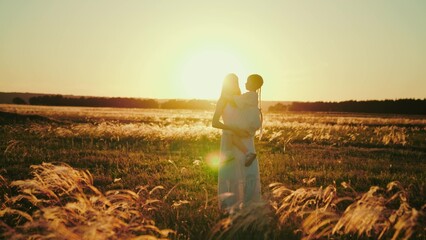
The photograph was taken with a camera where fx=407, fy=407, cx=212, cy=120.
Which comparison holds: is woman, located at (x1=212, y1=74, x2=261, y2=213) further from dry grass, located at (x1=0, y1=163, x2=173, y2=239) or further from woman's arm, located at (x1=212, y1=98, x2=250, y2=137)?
dry grass, located at (x1=0, y1=163, x2=173, y2=239)

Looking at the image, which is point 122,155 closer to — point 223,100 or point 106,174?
point 106,174

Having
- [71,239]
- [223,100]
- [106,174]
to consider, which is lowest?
[106,174]

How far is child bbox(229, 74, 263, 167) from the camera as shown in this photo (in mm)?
6566

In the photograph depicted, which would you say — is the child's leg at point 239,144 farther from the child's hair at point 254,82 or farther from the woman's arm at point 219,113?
the child's hair at point 254,82

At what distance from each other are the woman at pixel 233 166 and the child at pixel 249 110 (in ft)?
0.28

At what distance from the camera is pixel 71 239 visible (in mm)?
3523

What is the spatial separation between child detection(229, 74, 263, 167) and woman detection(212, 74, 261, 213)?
9 cm

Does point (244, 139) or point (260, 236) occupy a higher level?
point (244, 139)

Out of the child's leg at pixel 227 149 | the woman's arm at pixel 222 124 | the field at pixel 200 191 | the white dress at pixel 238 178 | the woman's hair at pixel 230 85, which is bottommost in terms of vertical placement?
the field at pixel 200 191

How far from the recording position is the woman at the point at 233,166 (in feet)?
22.0

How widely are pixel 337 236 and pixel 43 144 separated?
1485 centimetres

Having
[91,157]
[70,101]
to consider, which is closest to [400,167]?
[91,157]

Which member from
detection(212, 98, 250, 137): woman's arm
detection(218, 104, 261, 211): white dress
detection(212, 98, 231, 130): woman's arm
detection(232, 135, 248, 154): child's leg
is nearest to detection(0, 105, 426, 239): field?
detection(218, 104, 261, 211): white dress

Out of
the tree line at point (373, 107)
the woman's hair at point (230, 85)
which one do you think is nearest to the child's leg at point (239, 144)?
the woman's hair at point (230, 85)
